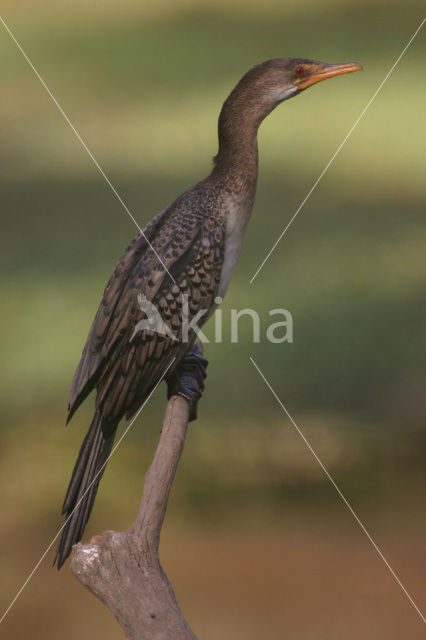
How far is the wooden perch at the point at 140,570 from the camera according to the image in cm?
122

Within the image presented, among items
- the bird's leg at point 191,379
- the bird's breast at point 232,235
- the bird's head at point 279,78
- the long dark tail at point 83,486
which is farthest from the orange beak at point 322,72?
the long dark tail at point 83,486

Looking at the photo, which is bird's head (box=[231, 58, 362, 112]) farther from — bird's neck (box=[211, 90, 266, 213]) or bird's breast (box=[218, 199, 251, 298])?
bird's breast (box=[218, 199, 251, 298])

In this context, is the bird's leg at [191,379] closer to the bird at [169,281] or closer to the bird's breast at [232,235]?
the bird at [169,281]

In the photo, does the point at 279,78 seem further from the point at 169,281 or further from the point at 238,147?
the point at 169,281

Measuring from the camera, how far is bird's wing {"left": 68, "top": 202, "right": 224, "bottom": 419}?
141cm

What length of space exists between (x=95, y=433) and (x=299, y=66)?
0.70 meters

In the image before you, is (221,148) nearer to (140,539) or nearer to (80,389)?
(80,389)

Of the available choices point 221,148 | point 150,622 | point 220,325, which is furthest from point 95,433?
point 220,325

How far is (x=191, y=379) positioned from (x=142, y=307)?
196 mm

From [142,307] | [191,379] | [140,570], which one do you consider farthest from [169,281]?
[140,570]

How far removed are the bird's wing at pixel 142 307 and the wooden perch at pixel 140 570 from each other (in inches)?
7.2

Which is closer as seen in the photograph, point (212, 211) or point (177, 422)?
point (177, 422)

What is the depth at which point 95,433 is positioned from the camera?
1.40 meters

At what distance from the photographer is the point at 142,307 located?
141 cm
